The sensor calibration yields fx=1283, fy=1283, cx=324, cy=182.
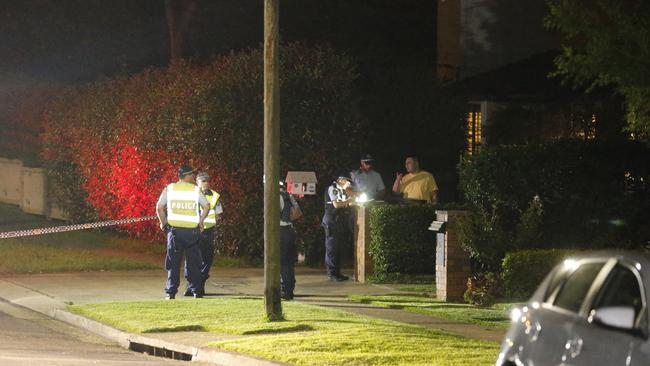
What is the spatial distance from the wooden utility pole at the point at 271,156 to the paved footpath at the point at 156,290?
1.00 meters

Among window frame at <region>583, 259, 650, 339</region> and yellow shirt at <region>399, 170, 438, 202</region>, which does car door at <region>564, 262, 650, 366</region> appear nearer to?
window frame at <region>583, 259, 650, 339</region>

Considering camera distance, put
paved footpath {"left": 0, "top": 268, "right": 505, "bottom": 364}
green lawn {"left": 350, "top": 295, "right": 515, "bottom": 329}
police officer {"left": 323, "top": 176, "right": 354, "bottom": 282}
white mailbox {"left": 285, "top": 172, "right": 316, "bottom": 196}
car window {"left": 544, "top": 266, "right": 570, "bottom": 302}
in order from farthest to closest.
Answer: white mailbox {"left": 285, "top": 172, "right": 316, "bottom": 196}
police officer {"left": 323, "top": 176, "right": 354, "bottom": 282}
paved footpath {"left": 0, "top": 268, "right": 505, "bottom": 364}
green lawn {"left": 350, "top": 295, "right": 515, "bottom": 329}
car window {"left": 544, "top": 266, "right": 570, "bottom": 302}

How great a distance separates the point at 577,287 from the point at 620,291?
0.68 meters

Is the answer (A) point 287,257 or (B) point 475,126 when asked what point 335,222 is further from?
(B) point 475,126

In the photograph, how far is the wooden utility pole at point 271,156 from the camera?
1436cm

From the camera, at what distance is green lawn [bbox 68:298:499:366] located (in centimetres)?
1185

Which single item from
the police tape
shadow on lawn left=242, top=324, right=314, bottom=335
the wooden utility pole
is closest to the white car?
shadow on lawn left=242, top=324, right=314, bottom=335

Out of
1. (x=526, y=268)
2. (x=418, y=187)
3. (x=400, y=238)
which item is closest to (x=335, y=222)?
(x=400, y=238)

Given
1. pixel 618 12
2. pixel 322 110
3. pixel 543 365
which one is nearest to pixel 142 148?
pixel 322 110

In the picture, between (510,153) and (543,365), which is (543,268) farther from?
(543,365)

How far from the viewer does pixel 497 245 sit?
1662 centimetres

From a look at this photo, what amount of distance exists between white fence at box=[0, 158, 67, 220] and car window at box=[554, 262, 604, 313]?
2745 cm

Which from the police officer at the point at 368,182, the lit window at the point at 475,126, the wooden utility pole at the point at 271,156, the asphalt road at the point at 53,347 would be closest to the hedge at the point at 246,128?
the police officer at the point at 368,182

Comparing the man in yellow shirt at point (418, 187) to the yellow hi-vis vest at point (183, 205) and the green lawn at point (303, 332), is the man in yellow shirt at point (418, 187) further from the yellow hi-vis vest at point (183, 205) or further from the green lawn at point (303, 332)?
the yellow hi-vis vest at point (183, 205)
